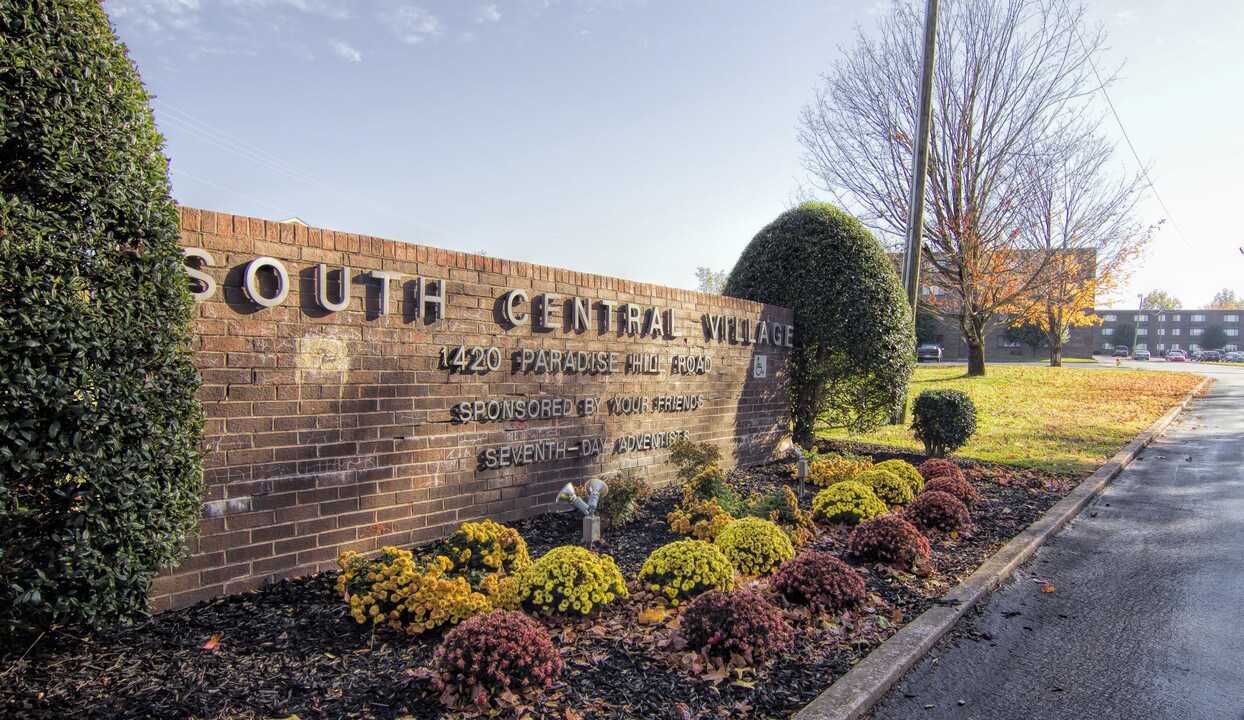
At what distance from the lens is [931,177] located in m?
19.7

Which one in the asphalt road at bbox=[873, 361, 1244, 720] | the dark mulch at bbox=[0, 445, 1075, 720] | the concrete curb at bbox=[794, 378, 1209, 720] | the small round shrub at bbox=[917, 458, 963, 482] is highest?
the small round shrub at bbox=[917, 458, 963, 482]

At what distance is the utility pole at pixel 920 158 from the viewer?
1125 centimetres

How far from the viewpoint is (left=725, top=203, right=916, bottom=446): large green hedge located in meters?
9.13

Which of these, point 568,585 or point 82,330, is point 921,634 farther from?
point 82,330

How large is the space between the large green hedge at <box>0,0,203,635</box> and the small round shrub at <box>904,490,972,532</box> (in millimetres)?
5605

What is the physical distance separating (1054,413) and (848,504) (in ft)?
39.4

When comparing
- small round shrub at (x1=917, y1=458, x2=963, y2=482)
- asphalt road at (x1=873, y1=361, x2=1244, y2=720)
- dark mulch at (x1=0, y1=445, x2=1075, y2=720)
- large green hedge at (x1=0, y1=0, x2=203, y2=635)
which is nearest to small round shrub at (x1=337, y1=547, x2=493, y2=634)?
dark mulch at (x1=0, y1=445, x2=1075, y2=720)

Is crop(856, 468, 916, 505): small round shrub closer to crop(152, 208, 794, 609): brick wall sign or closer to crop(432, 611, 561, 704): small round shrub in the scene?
crop(152, 208, 794, 609): brick wall sign

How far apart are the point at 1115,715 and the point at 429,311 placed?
15.2 feet

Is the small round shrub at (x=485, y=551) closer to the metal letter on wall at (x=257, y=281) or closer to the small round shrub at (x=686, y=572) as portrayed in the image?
the small round shrub at (x=686, y=572)

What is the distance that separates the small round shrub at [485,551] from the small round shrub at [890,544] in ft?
8.22

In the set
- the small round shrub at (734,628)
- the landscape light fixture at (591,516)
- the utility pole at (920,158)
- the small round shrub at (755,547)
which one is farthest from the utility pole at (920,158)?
the small round shrub at (734,628)

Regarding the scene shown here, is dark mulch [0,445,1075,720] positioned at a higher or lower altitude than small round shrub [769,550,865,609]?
lower

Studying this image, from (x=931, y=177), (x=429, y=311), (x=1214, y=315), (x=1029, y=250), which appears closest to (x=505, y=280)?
(x=429, y=311)
